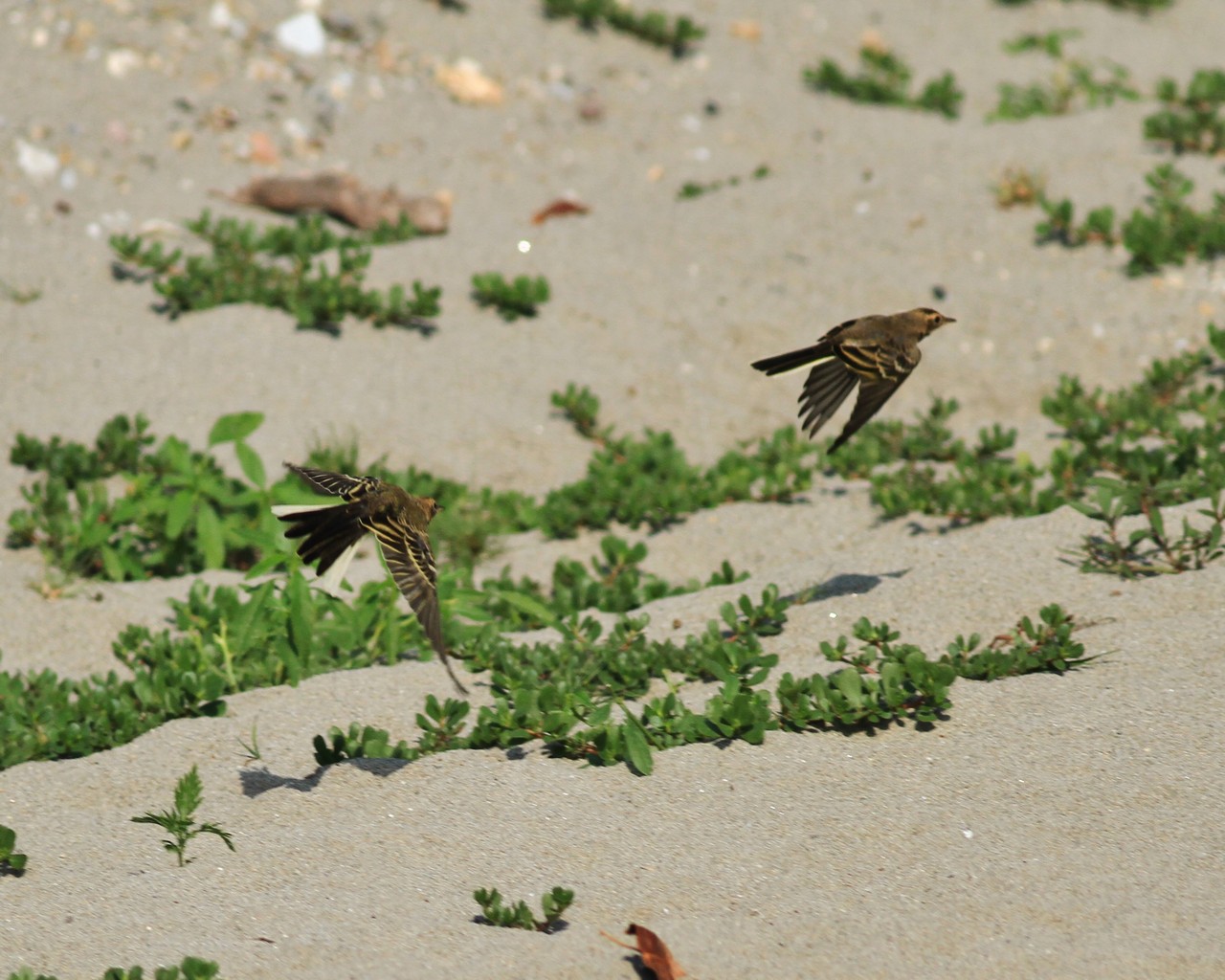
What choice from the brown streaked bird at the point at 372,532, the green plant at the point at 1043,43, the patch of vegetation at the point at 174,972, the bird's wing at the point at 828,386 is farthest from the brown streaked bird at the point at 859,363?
the green plant at the point at 1043,43

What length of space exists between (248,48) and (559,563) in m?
6.08

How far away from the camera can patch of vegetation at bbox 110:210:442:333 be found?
839cm

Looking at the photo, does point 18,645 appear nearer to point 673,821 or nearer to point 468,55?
point 673,821

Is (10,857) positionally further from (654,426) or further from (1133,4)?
(1133,4)

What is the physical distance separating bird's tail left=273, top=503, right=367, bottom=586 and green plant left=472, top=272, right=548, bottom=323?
3.82 m

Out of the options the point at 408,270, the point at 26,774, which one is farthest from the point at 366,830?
the point at 408,270

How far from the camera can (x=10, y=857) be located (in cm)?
434

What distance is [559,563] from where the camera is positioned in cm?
667

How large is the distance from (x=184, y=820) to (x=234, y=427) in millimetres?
2690

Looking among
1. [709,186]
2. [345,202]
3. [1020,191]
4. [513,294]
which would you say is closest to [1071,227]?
[1020,191]

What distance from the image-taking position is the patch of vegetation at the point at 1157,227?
28.8 ft

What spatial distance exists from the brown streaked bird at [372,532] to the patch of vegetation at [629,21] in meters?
7.76

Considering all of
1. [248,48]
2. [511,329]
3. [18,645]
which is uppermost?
[248,48]

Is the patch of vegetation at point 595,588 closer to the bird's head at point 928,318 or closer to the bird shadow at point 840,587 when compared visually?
the bird shadow at point 840,587
